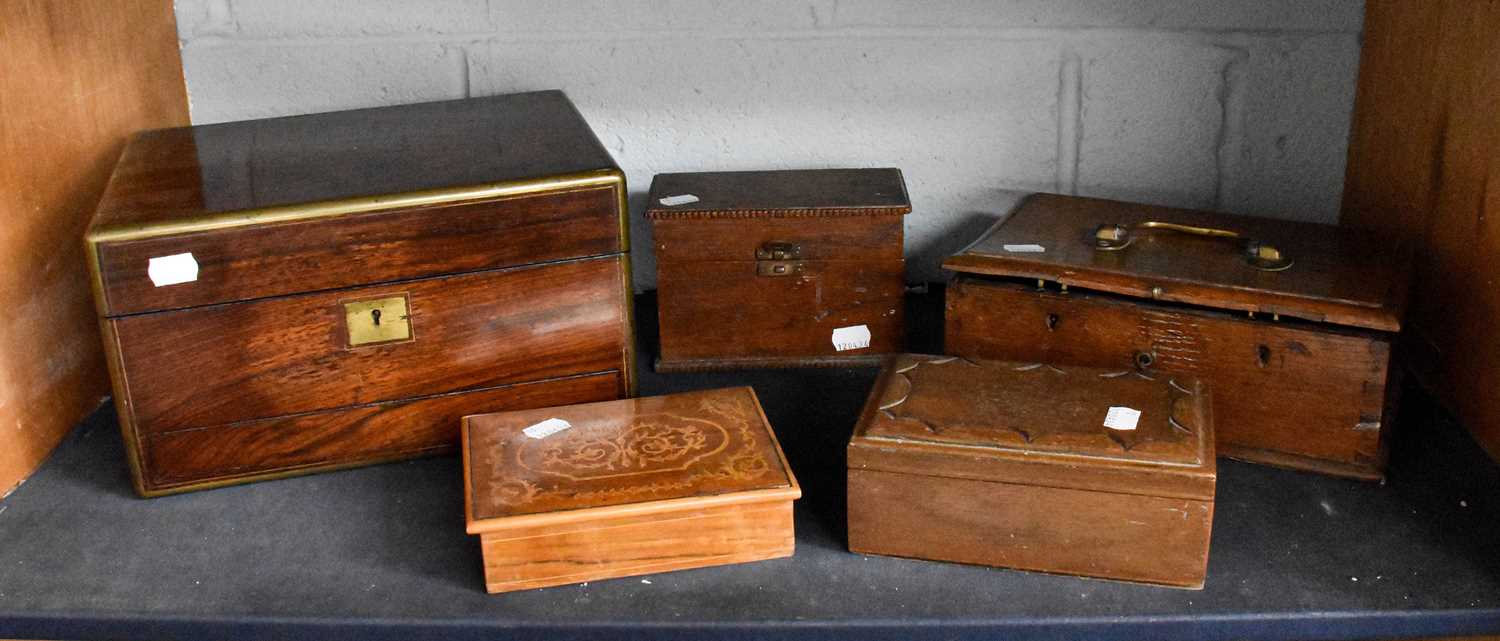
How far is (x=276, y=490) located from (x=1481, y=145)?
1.12 metres

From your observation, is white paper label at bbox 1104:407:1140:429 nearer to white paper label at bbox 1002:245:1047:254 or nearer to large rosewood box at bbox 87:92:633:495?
white paper label at bbox 1002:245:1047:254

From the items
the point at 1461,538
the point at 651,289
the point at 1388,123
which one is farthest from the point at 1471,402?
the point at 651,289

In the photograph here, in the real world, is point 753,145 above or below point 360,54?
below

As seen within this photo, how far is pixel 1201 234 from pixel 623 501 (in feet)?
2.20

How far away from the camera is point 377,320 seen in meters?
1.15

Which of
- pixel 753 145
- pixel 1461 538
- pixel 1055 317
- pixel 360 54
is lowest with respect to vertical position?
pixel 1461 538

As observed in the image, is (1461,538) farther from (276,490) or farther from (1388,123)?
(276,490)

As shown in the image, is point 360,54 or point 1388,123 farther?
point 360,54

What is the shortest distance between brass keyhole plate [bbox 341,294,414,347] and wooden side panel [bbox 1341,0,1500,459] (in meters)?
0.95

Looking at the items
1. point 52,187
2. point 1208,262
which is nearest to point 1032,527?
point 1208,262

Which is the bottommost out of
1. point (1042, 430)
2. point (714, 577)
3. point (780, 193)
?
point (714, 577)

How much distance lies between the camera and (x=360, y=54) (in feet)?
5.06

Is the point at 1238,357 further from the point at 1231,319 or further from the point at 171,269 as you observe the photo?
the point at 171,269

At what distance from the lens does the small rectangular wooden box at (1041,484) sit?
0.97 m
